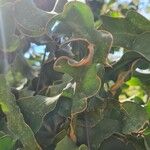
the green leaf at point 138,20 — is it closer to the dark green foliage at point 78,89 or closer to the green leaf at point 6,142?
the dark green foliage at point 78,89

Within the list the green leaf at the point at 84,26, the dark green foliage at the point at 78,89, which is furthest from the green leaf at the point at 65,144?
the green leaf at the point at 84,26

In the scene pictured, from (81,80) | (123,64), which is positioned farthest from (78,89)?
(123,64)

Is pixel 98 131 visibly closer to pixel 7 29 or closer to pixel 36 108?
pixel 36 108

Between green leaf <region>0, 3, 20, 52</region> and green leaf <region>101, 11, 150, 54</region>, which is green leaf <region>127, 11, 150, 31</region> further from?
green leaf <region>0, 3, 20, 52</region>

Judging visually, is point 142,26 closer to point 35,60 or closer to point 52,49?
point 52,49

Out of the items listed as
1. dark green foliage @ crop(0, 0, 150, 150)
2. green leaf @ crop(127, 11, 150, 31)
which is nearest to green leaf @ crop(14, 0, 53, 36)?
dark green foliage @ crop(0, 0, 150, 150)
